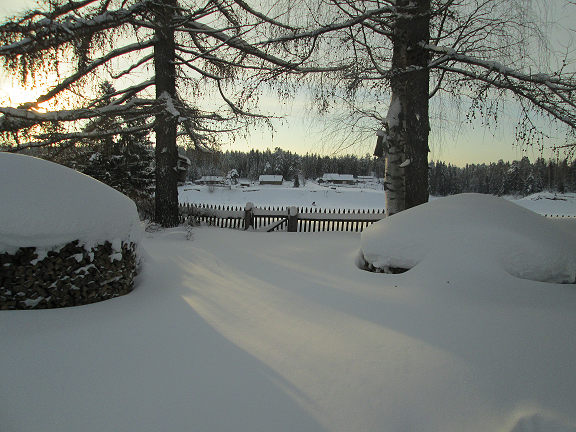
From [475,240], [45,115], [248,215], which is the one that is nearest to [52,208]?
[475,240]

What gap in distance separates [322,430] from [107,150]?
29.9ft

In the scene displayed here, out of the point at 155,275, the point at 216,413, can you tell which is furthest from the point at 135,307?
the point at 216,413

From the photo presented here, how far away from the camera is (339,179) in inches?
2408

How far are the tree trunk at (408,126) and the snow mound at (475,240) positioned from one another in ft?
4.61

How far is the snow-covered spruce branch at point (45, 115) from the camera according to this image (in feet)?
22.2

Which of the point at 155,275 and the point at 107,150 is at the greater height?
the point at 107,150

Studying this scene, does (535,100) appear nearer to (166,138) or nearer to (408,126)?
(408,126)

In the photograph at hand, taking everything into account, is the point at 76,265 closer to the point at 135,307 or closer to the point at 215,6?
the point at 135,307

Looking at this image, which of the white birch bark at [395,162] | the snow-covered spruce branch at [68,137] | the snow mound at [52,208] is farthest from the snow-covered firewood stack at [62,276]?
the snow-covered spruce branch at [68,137]

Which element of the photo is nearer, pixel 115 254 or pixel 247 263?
pixel 115 254

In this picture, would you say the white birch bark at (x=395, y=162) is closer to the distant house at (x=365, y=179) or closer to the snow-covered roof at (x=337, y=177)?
the distant house at (x=365, y=179)

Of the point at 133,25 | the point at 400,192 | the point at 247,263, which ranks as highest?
the point at 133,25

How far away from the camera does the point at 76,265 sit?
311 centimetres

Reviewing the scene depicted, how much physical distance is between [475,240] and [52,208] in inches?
197
